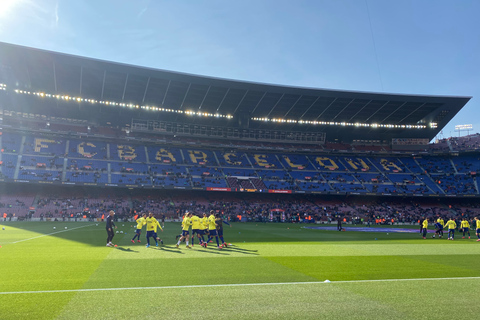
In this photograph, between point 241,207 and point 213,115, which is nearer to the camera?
point 241,207

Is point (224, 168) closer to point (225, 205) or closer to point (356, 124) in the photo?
point (225, 205)

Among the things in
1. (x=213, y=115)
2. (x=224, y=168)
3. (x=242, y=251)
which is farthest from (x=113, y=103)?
(x=242, y=251)

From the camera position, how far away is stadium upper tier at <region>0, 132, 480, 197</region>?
1887 inches

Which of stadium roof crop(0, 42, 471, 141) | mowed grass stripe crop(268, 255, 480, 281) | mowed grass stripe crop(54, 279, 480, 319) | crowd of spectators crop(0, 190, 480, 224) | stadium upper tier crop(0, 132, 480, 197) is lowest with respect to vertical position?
mowed grass stripe crop(54, 279, 480, 319)

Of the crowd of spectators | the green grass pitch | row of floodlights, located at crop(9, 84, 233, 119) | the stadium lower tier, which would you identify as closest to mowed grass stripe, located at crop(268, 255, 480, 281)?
the green grass pitch

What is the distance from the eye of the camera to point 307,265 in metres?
12.2

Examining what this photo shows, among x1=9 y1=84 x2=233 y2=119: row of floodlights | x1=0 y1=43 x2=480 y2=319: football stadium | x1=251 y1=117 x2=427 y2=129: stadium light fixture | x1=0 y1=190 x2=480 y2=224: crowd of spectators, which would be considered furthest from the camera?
x1=251 y1=117 x2=427 y2=129: stadium light fixture

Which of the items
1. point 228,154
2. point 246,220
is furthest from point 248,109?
point 246,220

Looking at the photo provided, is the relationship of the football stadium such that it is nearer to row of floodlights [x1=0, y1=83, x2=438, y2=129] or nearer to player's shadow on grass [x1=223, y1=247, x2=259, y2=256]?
player's shadow on grass [x1=223, y1=247, x2=259, y2=256]

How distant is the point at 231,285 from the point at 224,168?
163ft

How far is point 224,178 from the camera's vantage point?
55.3 m

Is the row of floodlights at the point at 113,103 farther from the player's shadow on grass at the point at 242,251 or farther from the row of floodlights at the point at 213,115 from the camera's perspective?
the player's shadow on grass at the point at 242,251

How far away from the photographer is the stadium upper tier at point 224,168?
47.9 m

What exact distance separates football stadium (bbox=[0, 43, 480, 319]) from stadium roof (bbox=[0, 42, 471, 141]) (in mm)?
302
